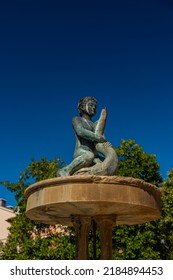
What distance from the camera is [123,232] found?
69.5ft

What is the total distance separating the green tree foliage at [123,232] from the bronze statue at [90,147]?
11.5 m

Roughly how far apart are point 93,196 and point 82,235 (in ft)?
5.83

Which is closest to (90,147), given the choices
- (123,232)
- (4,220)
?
(123,232)

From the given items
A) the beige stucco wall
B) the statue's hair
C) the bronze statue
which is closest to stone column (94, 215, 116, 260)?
the bronze statue

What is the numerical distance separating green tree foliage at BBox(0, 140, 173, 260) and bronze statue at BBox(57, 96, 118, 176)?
11507mm

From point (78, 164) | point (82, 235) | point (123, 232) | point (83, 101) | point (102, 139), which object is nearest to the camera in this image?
point (78, 164)

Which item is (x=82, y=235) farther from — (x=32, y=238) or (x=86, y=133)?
(x=32, y=238)

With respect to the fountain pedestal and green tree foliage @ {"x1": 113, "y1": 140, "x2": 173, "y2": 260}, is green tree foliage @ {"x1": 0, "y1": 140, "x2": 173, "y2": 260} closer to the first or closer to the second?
green tree foliage @ {"x1": 113, "y1": 140, "x2": 173, "y2": 260}

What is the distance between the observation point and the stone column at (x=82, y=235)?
923 centimetres

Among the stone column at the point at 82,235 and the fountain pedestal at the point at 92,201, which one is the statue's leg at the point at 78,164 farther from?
the stone column at the point at 82,235
